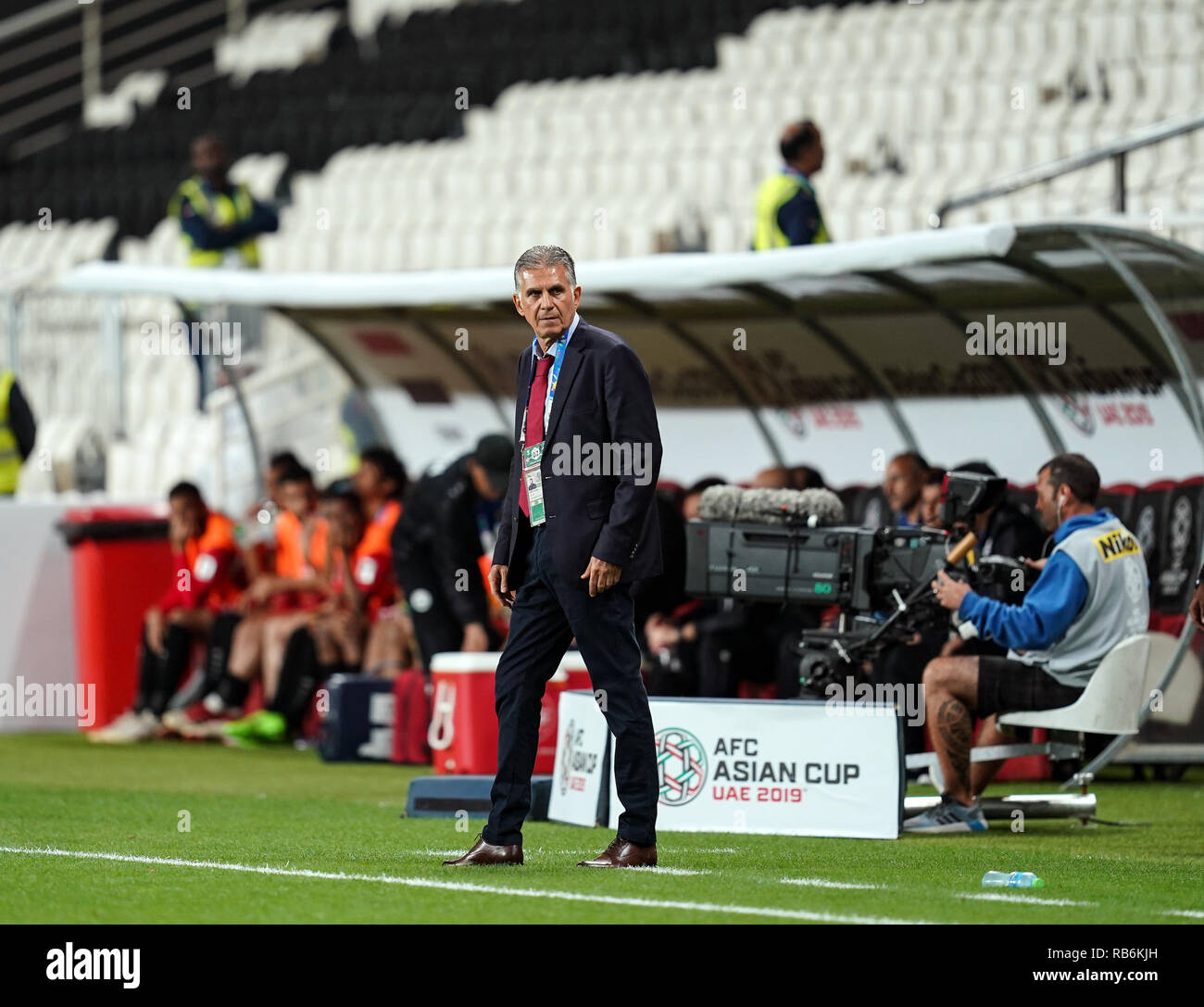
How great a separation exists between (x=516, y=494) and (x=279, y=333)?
27.4 ft

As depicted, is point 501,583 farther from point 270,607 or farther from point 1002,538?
point 270,607

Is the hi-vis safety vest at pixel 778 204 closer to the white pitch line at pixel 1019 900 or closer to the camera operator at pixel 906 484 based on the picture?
the camera operator at pixel 906 484

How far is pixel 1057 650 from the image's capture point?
834 cm

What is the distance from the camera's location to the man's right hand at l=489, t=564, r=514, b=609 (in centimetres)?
683

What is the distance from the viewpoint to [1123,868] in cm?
697

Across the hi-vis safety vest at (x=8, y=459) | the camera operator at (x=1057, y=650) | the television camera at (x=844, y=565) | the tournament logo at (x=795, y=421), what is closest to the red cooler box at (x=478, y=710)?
the television camera at (x=844, y=565)

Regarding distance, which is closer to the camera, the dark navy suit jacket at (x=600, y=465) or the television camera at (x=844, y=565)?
the dark navy suit jacket at (x=600, y=465)

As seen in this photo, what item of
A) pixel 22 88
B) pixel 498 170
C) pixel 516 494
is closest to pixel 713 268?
pixel 516 494

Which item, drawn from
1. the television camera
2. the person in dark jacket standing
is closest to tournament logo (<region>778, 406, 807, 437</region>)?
the person in dark jacket standing

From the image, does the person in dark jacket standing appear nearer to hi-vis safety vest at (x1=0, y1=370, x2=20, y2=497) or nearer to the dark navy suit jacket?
the dark navy suit jacket

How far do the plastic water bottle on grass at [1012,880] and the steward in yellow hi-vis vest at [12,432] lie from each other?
397 inches

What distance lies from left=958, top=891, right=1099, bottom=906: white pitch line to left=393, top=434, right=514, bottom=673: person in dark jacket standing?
5139mm

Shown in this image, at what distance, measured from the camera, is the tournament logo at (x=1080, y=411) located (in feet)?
36.7

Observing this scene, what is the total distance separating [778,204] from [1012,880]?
5.98m
